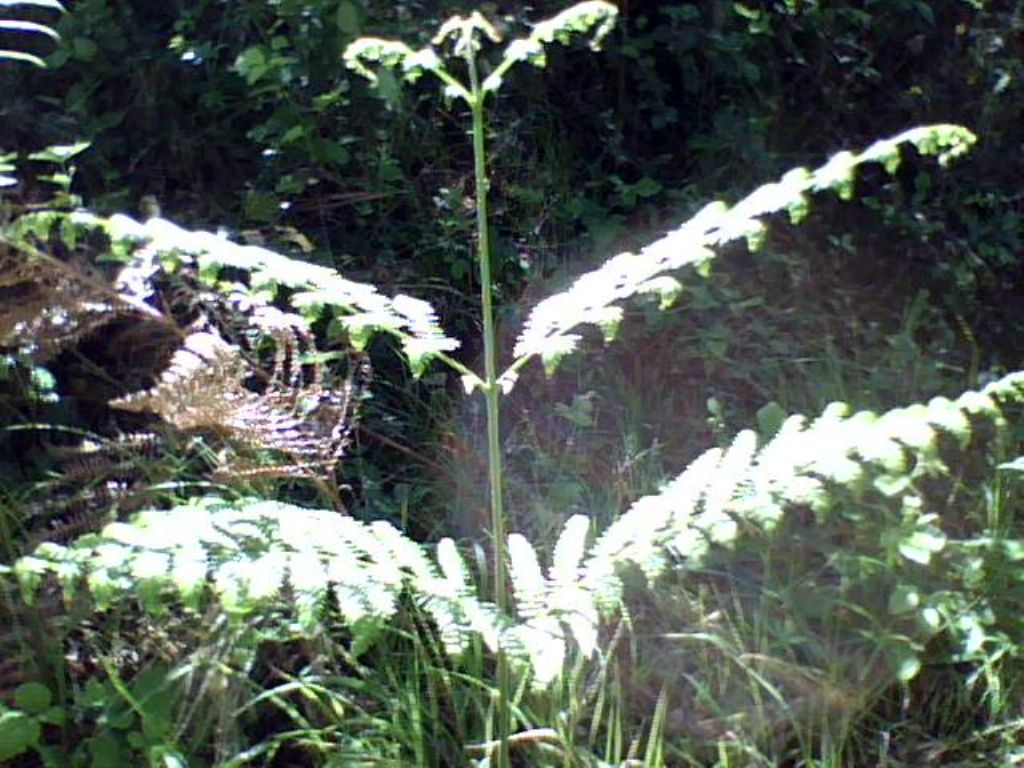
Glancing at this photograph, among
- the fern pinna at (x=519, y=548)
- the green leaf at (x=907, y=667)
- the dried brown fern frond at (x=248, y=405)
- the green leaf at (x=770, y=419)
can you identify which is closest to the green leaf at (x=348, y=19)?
the dried brown fern frond at (x=248, y=405)

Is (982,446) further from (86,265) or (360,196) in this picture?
(86,265)

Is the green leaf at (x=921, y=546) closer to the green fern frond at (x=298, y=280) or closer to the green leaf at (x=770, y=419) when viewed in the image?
the green leaf at (x=770, y=419)

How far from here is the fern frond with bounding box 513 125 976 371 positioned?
2062 mm

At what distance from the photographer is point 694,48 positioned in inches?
175

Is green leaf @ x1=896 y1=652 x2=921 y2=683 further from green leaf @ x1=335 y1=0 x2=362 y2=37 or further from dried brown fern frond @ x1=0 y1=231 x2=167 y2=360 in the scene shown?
green leaf @ x1=335 y1=0 x2=362 y2=37

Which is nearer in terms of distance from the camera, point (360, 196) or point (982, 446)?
point (982, 446)

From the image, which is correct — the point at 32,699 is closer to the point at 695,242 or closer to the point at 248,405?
the point at 248,405

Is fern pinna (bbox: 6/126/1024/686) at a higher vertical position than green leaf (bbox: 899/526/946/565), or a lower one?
higher

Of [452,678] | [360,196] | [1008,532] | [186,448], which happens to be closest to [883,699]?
[1008,532]

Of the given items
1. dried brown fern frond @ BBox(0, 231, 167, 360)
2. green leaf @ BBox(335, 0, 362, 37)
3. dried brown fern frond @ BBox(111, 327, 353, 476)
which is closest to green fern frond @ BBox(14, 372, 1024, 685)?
dried brown fern frond @ BBox(111, 327, 353, 476)

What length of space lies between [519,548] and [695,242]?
59cm

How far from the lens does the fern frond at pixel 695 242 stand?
6.77ft

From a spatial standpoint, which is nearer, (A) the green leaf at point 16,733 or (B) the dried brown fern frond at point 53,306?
→ (A) the green leaf at point 16,733

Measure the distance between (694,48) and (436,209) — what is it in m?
0.98
